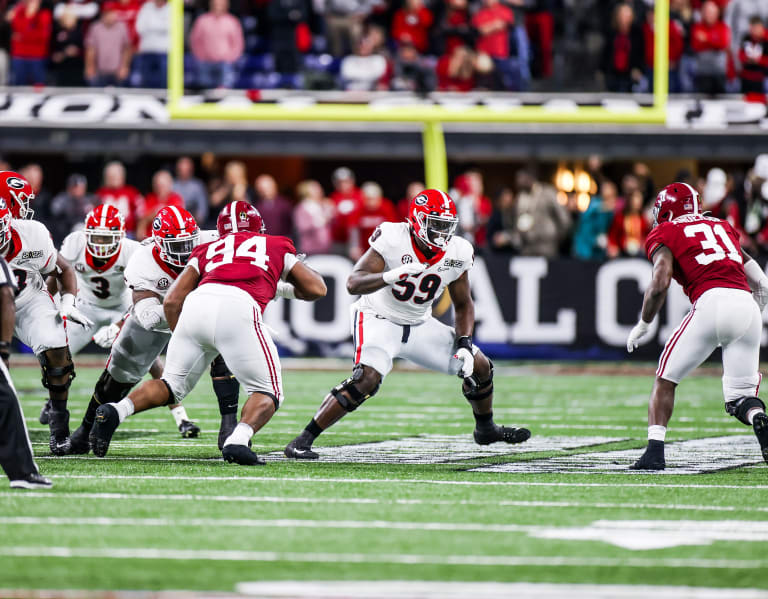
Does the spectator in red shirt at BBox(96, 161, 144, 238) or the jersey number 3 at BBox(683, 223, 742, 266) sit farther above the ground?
the jersey number 3 at BBox(683, 223, 742, 266)

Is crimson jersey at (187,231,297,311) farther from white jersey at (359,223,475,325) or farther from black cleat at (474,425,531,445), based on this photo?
black cleat at (474,425,531,445)

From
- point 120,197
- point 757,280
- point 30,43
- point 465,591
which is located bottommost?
point 120,197

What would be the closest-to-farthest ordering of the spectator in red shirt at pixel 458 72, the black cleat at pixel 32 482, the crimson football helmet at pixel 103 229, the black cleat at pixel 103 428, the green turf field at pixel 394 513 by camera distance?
1. the green turf field at pixel 394 513
2. the black cleat at pixel 32 482
3. the black cleat at pixel 103 428
4. the crimson football helmet at pixel 103 229
5. the spectator in red shirt at pixel 458 72

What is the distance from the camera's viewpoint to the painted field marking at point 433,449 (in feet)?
26.7

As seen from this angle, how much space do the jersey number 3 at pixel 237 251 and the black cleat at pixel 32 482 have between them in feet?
5.51

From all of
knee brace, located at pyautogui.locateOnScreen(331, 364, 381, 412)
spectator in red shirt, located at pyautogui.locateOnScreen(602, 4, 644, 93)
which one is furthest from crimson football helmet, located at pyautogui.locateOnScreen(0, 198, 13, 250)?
spectator in red shirt, located at pyautogui.locateOnScreen(602, 4, 644, 93)

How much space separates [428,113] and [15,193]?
8.16 meters

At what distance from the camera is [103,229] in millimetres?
9367

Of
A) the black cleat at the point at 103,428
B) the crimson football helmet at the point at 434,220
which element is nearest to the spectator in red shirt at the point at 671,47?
the crimson football helmet at the point at 434,220

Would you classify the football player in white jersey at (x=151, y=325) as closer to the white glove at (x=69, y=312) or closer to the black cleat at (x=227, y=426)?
the black cleat at (x=227, y=426)

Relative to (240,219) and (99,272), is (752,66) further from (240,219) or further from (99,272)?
(240,219)

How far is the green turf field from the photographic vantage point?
4.86 m

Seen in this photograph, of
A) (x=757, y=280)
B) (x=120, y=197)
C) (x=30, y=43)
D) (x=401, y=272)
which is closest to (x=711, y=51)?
(x=120, y=197)

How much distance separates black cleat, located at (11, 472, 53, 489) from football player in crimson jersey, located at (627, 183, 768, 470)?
3.20 m
